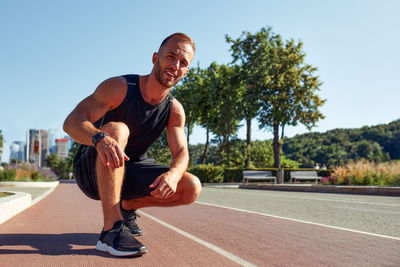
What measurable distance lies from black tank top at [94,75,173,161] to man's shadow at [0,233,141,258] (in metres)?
0.94

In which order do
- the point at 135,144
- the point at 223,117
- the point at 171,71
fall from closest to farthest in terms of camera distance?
the point at 171,71 < the point at 135,144 < the point at 223,117

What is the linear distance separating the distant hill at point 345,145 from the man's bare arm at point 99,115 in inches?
2619

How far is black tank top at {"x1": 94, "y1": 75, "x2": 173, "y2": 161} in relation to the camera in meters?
3.36

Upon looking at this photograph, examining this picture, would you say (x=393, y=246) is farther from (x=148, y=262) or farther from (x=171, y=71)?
(x=171, y=71)

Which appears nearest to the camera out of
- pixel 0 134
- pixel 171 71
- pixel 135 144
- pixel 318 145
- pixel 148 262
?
pixel 148 262

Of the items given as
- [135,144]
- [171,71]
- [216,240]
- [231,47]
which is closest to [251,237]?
[216,240]

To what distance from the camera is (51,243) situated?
11.8 ft

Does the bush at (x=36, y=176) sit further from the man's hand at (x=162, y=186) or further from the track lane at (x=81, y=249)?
the man's hand at (x=162, y=186)

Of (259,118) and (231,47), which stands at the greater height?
(231,47)

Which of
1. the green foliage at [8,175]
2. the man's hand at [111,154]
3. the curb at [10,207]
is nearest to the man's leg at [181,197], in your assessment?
the man's hand at [111,154]

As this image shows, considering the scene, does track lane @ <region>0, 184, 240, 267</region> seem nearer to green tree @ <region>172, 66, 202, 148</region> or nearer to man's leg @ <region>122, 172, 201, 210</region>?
man's leg @ <region>122, 172, 201, 210</region>

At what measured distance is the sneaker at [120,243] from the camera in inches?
115

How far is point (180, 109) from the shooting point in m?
3.72

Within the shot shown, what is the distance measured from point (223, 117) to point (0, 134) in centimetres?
4633
